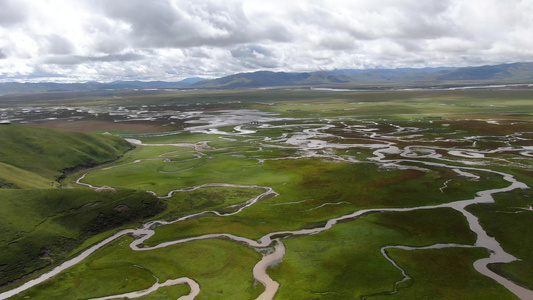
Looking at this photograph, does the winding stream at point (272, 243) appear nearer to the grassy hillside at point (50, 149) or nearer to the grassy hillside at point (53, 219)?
the grassy hillside at point (53, 219)

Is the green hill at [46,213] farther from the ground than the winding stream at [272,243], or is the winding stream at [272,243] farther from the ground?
the green hill at [46,213]

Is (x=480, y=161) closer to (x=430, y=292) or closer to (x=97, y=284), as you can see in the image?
(x=430, y=292)

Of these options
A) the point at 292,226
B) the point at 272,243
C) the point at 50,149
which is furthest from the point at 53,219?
the point at 50,149

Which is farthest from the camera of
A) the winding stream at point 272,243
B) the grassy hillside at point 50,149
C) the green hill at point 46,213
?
the grassy hillside at point 50,149

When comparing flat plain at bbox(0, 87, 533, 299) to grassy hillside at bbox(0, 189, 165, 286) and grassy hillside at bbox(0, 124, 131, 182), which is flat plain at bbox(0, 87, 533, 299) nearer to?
grassy hillside at bbox(0, 189, 165, 286)

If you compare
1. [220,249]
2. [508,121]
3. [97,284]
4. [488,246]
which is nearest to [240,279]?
[220,249]

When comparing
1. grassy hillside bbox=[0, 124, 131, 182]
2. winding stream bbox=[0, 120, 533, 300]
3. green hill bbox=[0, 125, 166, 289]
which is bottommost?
winding stream bbox=[0, 120, 533, 300]

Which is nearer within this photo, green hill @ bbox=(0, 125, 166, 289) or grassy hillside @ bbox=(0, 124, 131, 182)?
green hill @ bbox=(0, 125, 166, 289)

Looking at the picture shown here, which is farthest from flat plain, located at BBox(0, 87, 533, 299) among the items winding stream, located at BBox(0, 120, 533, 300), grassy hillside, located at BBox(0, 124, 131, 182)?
grassy hillside, located at BBox(0, 124, 131, 182)

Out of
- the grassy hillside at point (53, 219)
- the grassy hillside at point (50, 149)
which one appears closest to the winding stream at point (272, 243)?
the grassy hillside at point (53, 219)
